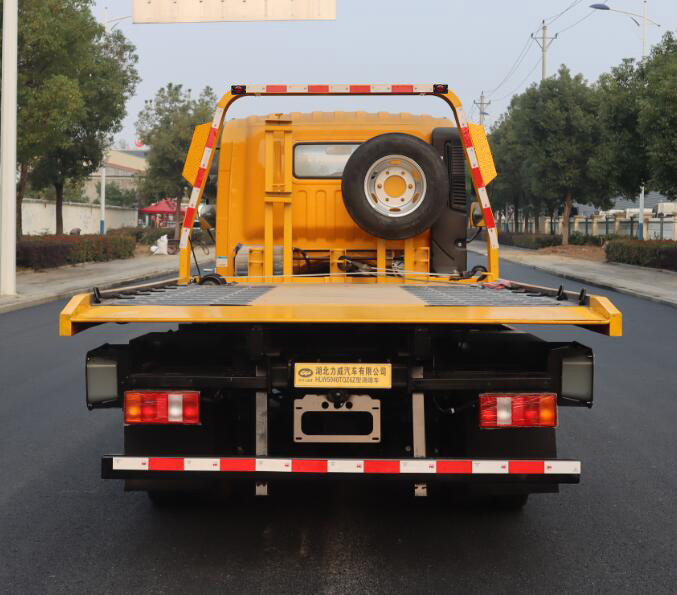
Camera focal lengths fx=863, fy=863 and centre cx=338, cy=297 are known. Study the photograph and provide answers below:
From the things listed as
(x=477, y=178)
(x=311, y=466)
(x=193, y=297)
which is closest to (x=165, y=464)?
(x=311, y=466)

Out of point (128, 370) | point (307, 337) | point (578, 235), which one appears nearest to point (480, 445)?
point (307, 337)

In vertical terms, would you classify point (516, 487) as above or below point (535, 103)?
below

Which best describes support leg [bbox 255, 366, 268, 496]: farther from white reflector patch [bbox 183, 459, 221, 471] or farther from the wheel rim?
the wheel rim

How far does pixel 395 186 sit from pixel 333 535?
2.78 m

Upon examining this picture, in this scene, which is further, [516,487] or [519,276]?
[519,276]

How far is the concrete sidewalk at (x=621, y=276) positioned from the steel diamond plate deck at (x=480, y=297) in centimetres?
990

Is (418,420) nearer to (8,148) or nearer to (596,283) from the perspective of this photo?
(8,148)

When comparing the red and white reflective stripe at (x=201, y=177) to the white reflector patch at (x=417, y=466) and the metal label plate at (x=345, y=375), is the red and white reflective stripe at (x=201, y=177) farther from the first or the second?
the white reflector patch at (x=417, y=466)

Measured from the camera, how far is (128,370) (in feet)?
13.1

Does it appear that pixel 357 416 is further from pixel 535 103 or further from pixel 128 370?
pixel 535 103

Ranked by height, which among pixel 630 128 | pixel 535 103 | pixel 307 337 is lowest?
pixel 307 337

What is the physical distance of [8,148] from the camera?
1783 centimetres

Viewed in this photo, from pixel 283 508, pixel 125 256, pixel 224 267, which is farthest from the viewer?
pixel 125 256

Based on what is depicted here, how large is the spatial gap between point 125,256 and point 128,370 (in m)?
33.8
